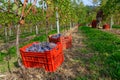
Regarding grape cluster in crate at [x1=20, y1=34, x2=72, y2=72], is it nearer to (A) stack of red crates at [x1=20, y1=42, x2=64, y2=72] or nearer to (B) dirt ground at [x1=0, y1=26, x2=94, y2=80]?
(A) stack of red crates at [x1=20, y1=42, x2=64, y2=72]

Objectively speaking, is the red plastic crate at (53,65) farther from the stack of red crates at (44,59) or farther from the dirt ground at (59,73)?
the dirt ground at (59,73)

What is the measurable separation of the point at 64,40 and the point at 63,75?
3824 millimetres

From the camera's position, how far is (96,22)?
26203mm

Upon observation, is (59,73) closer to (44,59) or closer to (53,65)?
(53,65)

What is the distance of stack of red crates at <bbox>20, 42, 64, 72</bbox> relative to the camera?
547 cm

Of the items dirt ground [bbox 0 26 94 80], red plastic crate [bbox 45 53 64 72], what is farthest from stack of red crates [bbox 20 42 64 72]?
dirt ground [bbox 0 26 94 80]

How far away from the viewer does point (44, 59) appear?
5.58m

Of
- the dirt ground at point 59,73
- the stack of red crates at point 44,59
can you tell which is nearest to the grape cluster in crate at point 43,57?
the stack of red crates at point 44,59

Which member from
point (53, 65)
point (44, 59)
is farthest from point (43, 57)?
point (53, 65)

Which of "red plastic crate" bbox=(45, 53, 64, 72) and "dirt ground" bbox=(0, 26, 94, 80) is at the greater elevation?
"red plastic crate" bbox=(45, 53, 64, 72)

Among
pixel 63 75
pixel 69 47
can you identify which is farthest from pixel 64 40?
pixel 63 75

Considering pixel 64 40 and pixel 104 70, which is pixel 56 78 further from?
pixel 64 40

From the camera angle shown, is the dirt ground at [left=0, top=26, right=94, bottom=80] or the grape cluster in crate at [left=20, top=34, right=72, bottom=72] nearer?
the dirt ground at [left=0, top=26, right=94, bottom=80]

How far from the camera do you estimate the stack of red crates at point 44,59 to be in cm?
547
